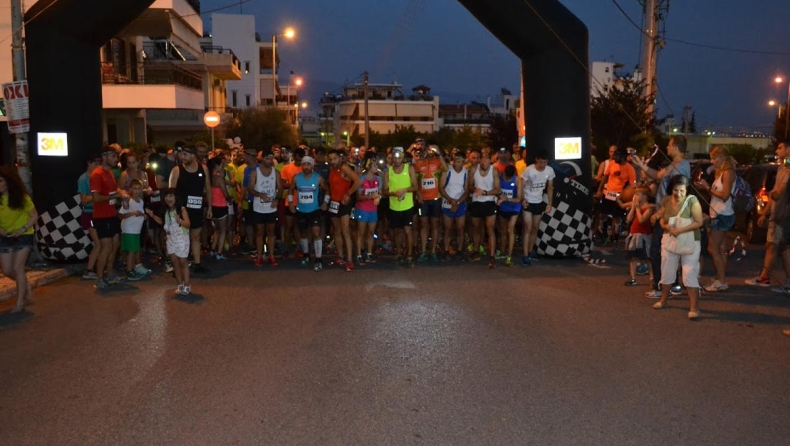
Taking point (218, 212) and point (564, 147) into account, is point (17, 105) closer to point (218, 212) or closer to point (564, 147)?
point (218, 212)

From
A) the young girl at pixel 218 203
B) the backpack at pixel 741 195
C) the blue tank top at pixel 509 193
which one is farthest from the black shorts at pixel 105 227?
the backpack at pixel 741 195

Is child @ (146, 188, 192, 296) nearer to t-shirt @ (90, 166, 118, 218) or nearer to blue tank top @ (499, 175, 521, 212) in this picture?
t-shirt @ (90, 166, 118, 218)

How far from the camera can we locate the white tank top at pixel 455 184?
11.9 m

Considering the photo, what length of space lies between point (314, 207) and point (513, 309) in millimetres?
4219

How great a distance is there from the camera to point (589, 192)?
12.4 metres

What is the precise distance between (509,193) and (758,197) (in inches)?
269

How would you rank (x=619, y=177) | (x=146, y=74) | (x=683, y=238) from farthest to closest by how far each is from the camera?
1. (x=146, y=74)
2. (x=619, y=177)
3. (x=683, y=238)

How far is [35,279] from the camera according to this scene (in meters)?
10.3

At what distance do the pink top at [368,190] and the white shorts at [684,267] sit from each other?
4665 millimetres

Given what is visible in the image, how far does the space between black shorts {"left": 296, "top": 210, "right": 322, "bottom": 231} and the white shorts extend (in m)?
5.32

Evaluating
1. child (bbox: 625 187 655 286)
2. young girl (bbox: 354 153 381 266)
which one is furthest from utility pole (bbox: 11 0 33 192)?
child (bbox: 625 187 655 286)

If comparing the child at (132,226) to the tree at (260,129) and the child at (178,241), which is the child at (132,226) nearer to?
the child at (178,241)

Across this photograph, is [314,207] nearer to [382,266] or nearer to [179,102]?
[382,266]

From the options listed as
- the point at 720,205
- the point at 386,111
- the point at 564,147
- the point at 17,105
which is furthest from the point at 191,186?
the point at 386,111
